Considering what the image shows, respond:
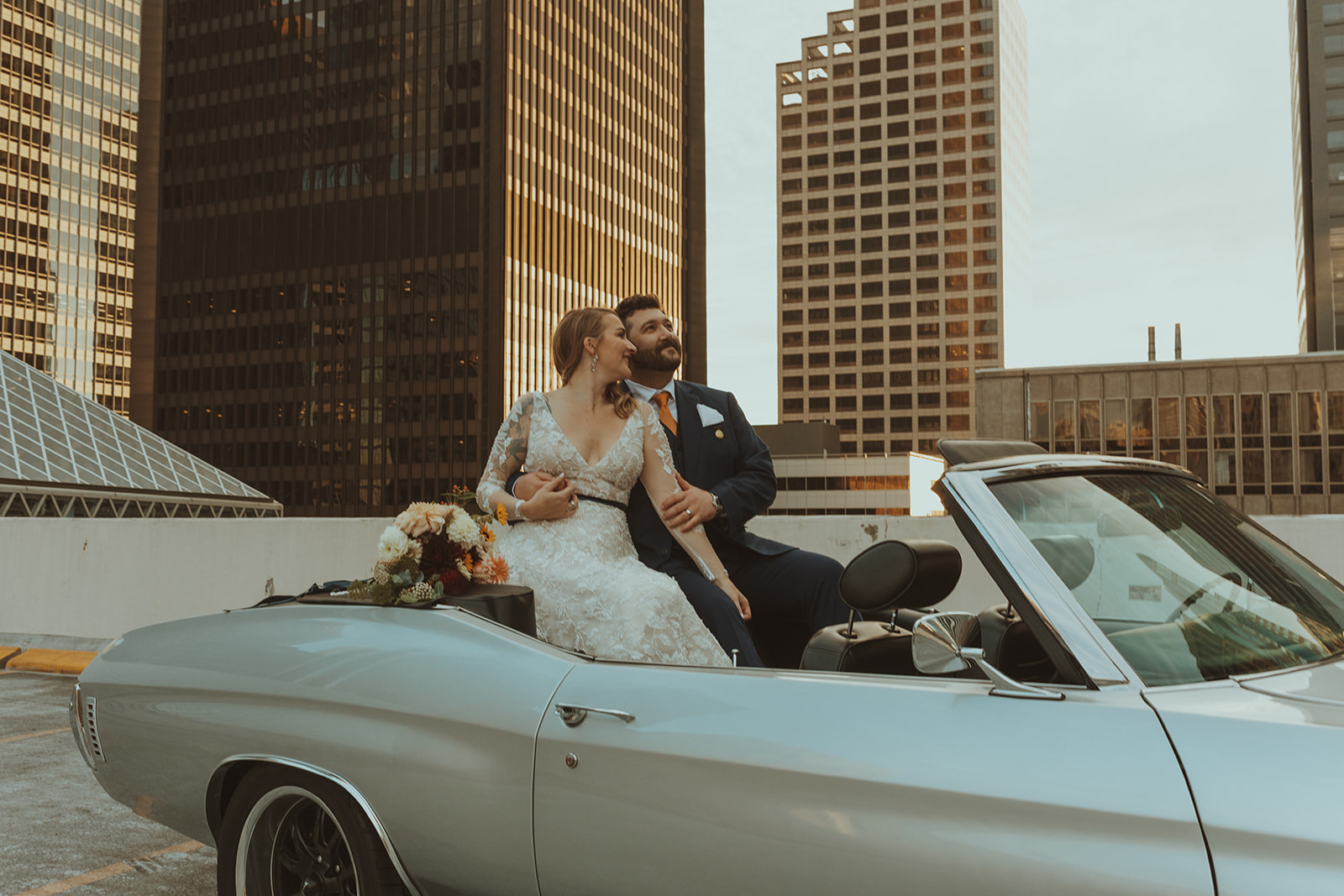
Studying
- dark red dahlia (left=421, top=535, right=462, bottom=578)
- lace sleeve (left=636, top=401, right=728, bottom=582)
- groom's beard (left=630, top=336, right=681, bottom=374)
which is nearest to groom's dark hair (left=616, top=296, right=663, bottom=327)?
groom's beard (left=630, top=336, right=681, bottom=374)

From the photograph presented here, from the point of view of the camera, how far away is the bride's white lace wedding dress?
3.04m

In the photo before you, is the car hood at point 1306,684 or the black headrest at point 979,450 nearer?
the car hood at point 1306,684

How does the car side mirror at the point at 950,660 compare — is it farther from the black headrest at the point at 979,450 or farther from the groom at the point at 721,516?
the groom at the point at 721,516

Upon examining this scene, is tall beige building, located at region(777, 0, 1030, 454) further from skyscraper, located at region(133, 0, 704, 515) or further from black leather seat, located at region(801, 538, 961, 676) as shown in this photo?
black leather seat, located at region(801, 538, 961, 676)

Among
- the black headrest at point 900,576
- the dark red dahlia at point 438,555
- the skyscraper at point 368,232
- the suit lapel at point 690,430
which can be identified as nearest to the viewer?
the black headrest at point 900,576

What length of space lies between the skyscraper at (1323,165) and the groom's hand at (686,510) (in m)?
113

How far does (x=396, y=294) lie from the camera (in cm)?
9262

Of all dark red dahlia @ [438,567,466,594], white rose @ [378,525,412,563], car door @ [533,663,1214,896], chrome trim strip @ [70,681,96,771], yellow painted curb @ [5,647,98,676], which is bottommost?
yellow painted curb @ [5,647,98,676]

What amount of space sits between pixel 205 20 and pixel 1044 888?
115 m

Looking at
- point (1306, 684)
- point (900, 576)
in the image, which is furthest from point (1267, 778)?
point (900, 576)

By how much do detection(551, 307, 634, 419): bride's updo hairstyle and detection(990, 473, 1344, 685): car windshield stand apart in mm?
2035

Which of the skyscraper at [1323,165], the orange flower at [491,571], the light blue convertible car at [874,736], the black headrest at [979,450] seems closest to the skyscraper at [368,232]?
the skyscraper at [1323,165]

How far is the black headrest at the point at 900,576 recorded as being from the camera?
2061 millimetres

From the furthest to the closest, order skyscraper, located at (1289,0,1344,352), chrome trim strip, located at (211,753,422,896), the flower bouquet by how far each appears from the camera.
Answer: skyscraper, located at (1289,0,1344,352) < the flower bouquet < chrome trim strip, located at (211,753,422,896)
